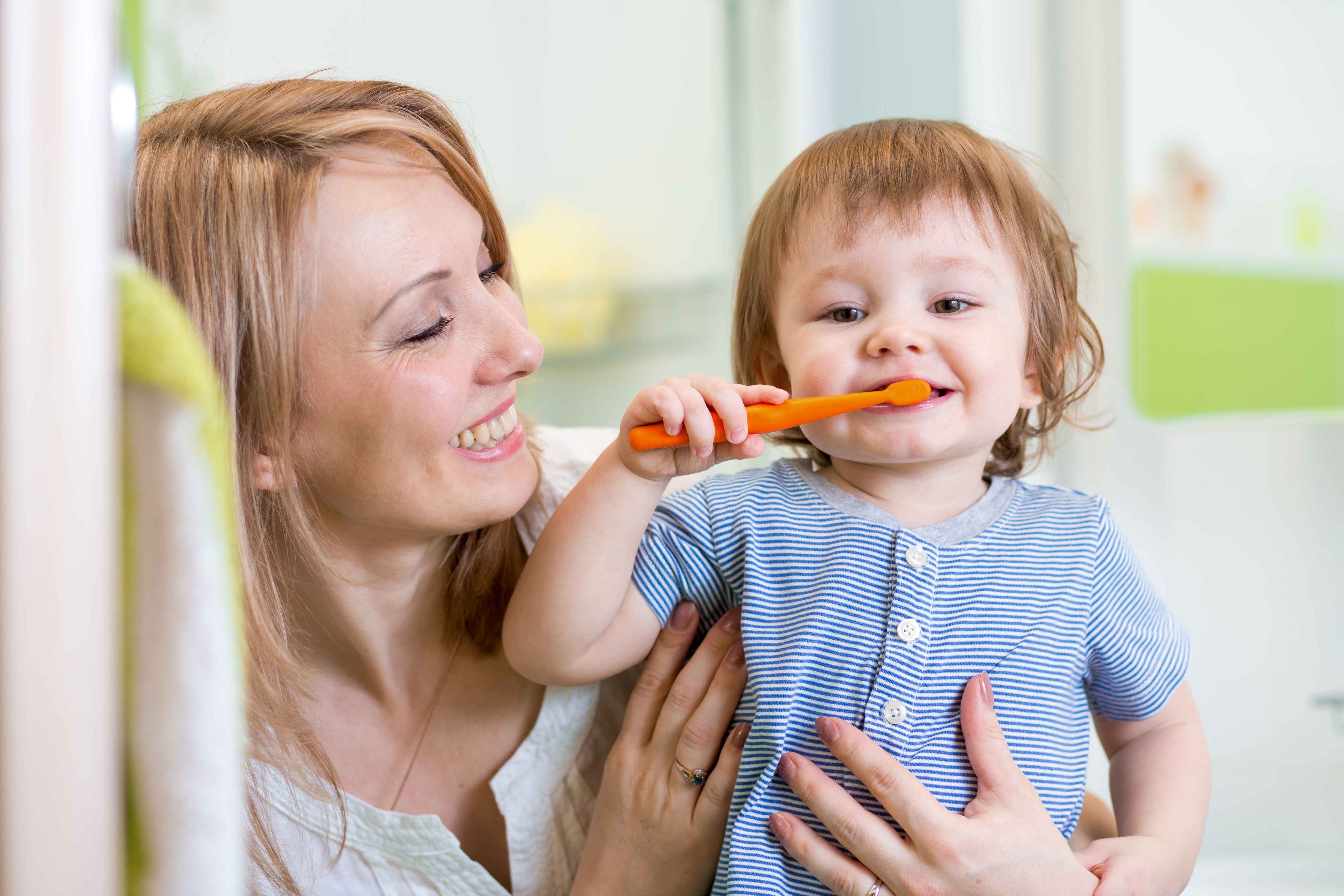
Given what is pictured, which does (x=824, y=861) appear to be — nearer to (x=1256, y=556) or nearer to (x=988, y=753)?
(x=988, y=753)

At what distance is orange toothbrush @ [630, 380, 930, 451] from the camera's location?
70 centimetres

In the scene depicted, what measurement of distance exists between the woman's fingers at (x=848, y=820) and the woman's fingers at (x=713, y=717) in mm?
88

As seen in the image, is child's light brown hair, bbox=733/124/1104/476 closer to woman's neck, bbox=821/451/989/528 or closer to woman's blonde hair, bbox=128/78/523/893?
woman's neck, bbox=821/451/989/528

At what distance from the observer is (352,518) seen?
2.74 feet

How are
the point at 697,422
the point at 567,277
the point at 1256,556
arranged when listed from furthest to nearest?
the point at 567,277
the point at 1256,556
the point at 697,422

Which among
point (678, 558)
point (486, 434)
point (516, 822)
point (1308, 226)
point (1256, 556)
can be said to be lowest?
point (1256, 556)

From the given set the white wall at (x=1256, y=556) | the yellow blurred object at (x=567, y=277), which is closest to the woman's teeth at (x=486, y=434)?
the yellow blurred object at (x=567, y=277)

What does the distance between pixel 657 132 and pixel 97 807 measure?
6.09 ft

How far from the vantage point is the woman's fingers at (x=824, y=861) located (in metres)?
0.70

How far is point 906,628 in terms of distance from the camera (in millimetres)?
731

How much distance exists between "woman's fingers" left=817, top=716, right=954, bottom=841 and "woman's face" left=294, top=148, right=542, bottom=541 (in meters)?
0.32

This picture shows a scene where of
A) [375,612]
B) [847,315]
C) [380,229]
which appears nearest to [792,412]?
[847,315]

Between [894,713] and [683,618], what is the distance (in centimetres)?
20

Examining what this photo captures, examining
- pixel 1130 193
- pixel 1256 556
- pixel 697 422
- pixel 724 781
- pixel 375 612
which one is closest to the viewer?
pixel 697 422
